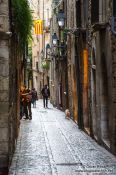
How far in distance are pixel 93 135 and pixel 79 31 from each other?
606 cm

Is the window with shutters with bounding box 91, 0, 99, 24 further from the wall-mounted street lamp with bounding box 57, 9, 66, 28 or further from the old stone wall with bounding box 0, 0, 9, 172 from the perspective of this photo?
the wall-mounted street lamp with bounding box 57, 9, 66, 28

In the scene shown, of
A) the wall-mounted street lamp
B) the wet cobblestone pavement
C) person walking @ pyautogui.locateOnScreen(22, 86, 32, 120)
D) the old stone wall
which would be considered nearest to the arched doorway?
the wet cobblestone pavement

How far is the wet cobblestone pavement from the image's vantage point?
15.1 meters

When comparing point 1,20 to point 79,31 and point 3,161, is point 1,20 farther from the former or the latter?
point 79,31

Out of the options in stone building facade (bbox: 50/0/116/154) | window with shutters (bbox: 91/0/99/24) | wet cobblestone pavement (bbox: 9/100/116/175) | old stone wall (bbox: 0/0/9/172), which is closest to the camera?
old stone wall (bbox: 0/0/9/172)

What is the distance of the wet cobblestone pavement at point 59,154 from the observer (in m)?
15.1

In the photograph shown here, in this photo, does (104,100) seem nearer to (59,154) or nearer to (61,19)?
(59,154)

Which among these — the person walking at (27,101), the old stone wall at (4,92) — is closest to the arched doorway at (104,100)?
the old stone wall at (4,92)

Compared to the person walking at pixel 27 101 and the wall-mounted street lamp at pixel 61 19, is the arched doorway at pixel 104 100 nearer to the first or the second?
the person walking at pixel 27 101

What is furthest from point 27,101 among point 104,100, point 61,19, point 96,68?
point 104,100

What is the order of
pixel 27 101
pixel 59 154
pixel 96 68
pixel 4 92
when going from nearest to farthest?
pixel 4 92 < pixel 59 154 < pixel 96 68 < pixel 27 101

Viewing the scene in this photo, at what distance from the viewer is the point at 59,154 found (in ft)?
59.6

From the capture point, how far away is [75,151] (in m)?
18.9

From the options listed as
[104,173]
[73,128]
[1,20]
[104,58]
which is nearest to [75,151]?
[104,58]
